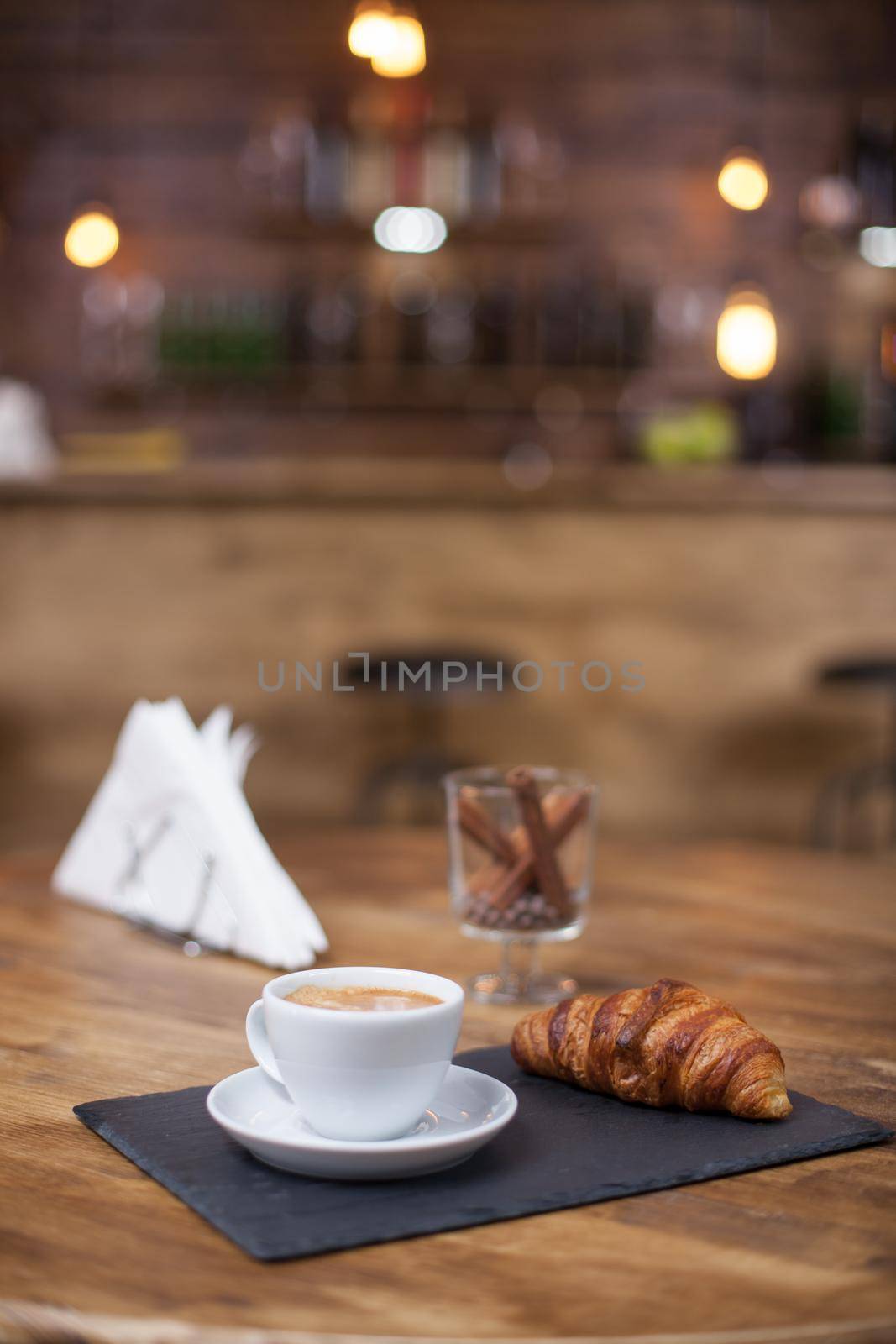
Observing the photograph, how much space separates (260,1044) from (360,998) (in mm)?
68

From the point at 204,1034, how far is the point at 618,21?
16.5 feet

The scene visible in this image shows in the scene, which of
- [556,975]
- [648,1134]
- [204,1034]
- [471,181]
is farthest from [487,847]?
[471,181]

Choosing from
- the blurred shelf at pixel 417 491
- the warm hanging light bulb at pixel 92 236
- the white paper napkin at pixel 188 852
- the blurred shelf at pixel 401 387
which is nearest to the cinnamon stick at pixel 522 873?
the white paper napkin at pixel 188 852

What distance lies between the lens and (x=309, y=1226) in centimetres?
69

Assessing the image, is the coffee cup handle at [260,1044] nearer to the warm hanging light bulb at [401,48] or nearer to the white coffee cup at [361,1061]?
the white coffee cup at [361,1061]

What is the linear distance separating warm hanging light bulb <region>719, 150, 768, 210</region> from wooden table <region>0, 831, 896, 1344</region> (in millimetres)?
2524

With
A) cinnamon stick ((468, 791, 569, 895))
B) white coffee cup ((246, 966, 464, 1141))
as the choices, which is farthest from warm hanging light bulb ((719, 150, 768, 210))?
white coffee cup ((246, 966, 464, 1141))

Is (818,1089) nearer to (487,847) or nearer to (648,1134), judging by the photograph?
(648,1134)

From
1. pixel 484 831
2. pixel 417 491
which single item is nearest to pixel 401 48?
pixel 417 491

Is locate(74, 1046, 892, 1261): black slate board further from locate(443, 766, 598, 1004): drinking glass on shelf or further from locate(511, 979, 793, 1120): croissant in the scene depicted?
locate(443, 766, 598, 1004): drinking glass on shelf

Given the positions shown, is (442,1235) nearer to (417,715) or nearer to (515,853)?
(515,853)

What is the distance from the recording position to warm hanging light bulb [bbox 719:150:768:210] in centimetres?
346

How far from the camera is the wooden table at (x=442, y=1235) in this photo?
0.62 metres

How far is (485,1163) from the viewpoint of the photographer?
78 centimetres
